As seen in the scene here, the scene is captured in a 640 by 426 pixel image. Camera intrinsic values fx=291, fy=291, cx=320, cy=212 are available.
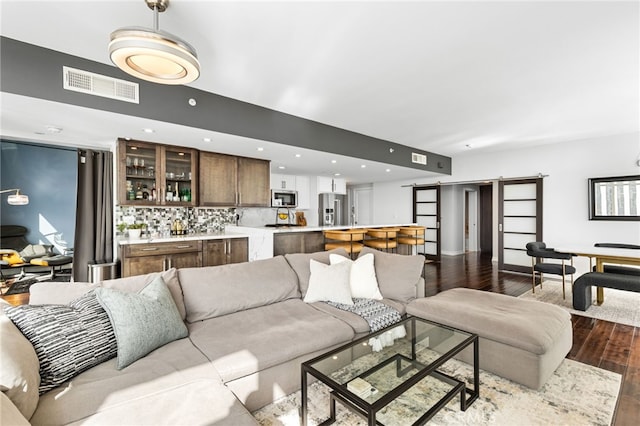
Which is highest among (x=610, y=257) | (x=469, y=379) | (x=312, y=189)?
(x=312, y=189)

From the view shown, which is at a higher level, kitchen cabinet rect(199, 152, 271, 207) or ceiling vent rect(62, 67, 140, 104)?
ceiling vent rect(62, 67, 140, 104)

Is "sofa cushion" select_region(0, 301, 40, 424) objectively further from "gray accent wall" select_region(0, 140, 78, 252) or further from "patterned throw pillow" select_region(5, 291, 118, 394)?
"gray accent wall" select_region(0, 140, 78, 252)

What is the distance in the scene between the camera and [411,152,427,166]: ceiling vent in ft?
20.5

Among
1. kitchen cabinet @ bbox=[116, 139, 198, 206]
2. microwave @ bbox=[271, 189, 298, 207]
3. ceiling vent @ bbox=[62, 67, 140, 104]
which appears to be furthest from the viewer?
microwave @ bbox=[271, 189, 298, 207]

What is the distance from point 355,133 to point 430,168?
102 inches

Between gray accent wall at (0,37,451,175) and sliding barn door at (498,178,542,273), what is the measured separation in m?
3.27

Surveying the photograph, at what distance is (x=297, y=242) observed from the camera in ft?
15.4

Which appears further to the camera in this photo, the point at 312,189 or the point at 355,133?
the point at 312,189

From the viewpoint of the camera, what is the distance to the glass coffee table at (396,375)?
59.7 inches

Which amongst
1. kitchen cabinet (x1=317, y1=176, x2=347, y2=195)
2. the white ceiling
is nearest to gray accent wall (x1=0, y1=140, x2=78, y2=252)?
the white ceiling

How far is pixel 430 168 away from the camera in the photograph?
6.67 meters

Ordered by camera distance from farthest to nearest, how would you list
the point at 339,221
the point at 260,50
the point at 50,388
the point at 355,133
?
1. the point at 339,221
2. the point at 355,133
3. the point at 260,50
4. the point at 50,388

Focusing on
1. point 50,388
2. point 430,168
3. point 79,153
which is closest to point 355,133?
point 430,168

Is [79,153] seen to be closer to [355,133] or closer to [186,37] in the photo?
[186,37]
